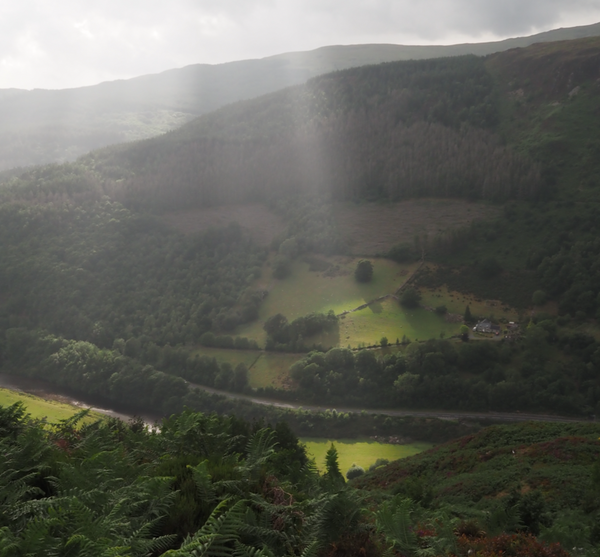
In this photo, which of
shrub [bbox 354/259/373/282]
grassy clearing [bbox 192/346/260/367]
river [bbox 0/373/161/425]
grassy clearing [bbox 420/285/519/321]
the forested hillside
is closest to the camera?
river [bbox 0/373/161/425]

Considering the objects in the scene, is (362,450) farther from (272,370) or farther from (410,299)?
(410,299)

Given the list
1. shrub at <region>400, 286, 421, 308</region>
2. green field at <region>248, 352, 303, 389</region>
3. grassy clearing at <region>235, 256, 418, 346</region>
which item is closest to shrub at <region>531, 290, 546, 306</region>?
shrub at <region>400, 286, 421, 308</region>

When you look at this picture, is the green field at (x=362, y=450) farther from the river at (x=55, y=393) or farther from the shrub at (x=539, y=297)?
the shrub at (x=539, y=297)

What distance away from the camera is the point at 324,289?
85312mm

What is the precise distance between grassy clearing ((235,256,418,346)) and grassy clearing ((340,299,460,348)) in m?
3.01

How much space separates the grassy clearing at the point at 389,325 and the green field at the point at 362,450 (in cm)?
1632

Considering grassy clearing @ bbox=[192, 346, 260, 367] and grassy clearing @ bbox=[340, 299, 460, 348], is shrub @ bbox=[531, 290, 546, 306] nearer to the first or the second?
grassy clearing @ bbox=[340, 299, 460, 348]

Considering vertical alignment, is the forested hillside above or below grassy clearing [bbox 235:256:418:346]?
above

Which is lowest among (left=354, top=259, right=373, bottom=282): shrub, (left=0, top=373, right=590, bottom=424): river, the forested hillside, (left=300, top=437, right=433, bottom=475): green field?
(left=0, top=373, right=590, bottom=424): river

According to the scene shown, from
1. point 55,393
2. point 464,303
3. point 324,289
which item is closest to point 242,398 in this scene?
point 324,289

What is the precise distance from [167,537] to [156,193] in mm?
117830

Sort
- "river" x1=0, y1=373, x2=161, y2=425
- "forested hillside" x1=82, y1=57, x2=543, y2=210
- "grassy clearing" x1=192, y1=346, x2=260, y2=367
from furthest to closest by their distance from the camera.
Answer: "forested hillside" x1=82, y1=57, x2=543, y2=210 < "grassy clearing" x1=192, y1=346, x2=260, y2=367 < "river" x1=0, y1=373, x2=161, y2=425

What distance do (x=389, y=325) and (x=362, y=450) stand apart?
76.1 ft

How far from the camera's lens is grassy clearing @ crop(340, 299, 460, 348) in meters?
72.0
